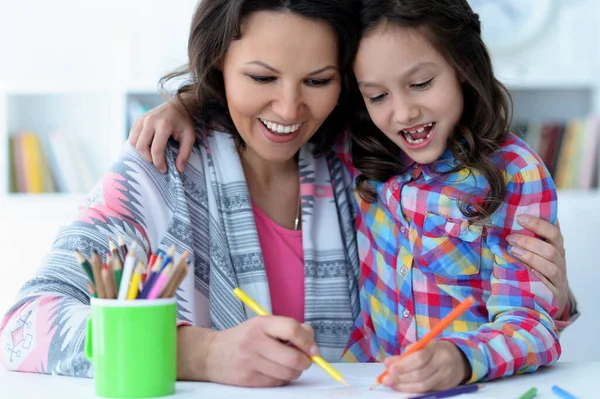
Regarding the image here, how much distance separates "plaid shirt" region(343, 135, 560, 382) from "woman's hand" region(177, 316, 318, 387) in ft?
0.99

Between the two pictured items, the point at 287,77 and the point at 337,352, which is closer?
the point at 287,77

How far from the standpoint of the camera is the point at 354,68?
150 centimetres

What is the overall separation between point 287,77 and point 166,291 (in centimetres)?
58

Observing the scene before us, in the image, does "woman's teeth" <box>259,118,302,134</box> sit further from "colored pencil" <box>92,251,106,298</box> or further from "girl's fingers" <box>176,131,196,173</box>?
"colored pencil" <box>92,251,106,298</box>

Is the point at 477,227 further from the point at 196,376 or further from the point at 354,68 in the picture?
the point at 196,376

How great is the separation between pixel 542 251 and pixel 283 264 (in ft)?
1.70

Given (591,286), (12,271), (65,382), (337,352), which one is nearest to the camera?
(65,382)

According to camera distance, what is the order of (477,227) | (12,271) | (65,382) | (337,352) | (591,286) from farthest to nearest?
(12,271) < (591,286) < (337,352) < (477,227) < (65,382)

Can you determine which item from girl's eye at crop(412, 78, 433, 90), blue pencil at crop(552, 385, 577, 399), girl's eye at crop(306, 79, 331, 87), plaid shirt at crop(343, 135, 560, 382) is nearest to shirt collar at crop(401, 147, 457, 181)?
plaid shirt at crop(343, 135, 560, 382)

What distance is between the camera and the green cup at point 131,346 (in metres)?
0.95

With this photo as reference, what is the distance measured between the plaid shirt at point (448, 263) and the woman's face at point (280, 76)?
0.77 feet

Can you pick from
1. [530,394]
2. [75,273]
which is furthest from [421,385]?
[75,273]

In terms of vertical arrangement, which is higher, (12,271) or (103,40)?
(103,40)

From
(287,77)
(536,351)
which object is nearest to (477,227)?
(536,351)
